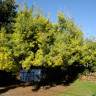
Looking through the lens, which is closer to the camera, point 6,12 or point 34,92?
point 34,92

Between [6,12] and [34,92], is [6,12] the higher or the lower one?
the higher one

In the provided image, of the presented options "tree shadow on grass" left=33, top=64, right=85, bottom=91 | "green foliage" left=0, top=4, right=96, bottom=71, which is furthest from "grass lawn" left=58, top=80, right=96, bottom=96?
"green foliage" left=0, top=4, right=96, bottom=71

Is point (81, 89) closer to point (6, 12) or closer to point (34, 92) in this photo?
point (34, 92)

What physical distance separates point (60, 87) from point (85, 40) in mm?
5431

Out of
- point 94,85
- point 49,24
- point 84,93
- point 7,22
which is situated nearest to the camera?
point 84,93

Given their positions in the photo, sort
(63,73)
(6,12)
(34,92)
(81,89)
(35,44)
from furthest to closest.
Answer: (63,73), (6,12), (81,89), (35,44), (34,92)

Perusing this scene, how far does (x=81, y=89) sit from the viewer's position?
89.5 ft

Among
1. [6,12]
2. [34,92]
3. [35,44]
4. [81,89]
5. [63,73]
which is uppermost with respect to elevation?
[6,12]

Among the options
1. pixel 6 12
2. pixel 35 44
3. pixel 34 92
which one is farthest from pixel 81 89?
pixel 6 12

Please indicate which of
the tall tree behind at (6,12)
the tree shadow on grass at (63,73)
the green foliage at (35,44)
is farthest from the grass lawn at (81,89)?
the tall tree behind at (6,12)

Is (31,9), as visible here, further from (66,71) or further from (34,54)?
(66,71)

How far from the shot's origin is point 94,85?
1179 inches

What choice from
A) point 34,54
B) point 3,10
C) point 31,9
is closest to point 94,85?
point 34,54

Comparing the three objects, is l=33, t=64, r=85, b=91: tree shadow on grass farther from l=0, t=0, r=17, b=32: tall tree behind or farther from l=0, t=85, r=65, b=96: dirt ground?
l=0, t=0, r=17, b=32: tall tree behind
